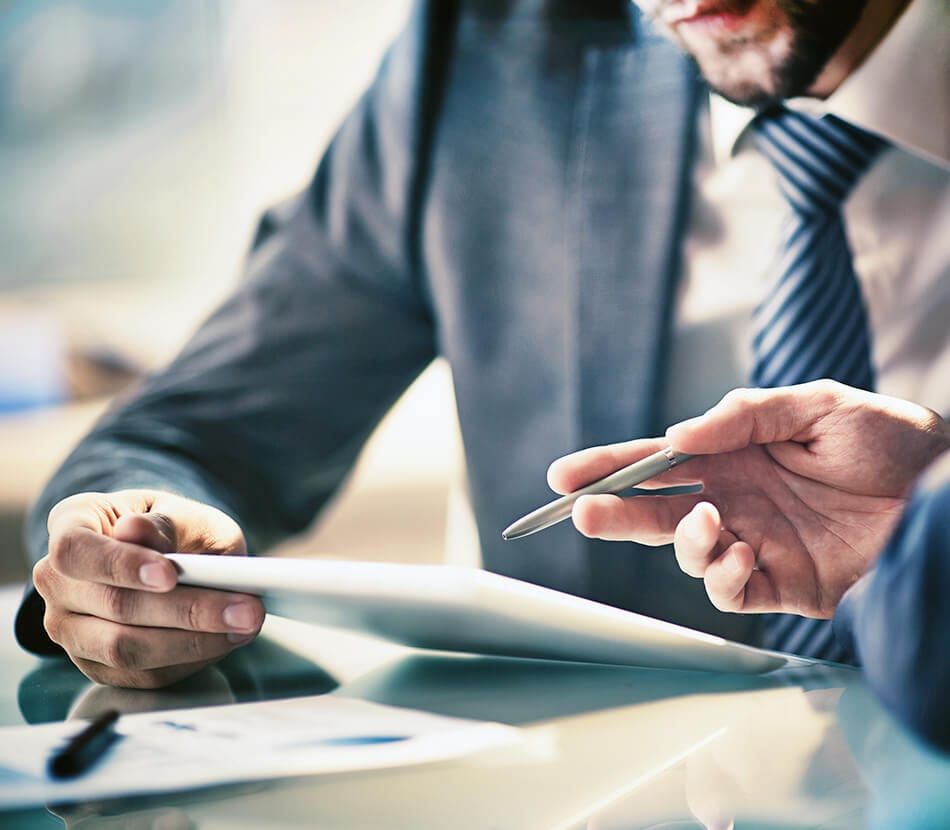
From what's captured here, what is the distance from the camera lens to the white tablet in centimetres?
38

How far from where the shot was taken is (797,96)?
0.71 meters

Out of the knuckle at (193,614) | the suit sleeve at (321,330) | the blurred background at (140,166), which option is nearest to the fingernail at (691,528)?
the knuckle at (193,614)

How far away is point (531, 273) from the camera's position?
84 cm

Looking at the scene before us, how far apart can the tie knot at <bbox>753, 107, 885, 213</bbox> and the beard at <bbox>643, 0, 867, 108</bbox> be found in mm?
30

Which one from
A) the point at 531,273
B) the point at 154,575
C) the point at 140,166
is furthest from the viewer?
the point at 140,166

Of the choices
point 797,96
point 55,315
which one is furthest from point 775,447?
point 55,315

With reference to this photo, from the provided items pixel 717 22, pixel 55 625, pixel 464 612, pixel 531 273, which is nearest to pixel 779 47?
pixel 717 22

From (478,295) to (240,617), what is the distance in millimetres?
480

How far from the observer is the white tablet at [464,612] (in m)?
0.38

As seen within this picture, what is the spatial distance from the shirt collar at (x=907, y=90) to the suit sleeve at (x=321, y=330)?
0.39 m

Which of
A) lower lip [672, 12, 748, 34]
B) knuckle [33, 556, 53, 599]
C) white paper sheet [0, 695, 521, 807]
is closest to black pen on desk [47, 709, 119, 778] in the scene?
white paper sheet [0, 695, 521, 807]

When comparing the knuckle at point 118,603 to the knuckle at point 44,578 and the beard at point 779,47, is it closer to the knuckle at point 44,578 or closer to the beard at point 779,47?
the knuckle at point 44,578

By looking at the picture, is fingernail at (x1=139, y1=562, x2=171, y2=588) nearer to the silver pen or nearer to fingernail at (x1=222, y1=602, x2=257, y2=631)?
fingernail at (x1=222, y1=602, x2=257, y2=631)

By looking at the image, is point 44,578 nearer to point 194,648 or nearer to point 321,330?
point 194,648
